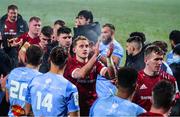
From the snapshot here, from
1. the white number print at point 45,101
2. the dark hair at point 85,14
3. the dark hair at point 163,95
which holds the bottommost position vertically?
the white number print at point 45,101

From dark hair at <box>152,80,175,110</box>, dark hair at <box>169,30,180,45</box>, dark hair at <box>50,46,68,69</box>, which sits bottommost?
dark hair at <box>152,80,175,110</box>

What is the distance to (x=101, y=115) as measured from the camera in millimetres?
4633

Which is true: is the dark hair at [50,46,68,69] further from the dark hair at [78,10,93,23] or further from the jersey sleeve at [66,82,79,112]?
the dark hair at [78,10,93,23]

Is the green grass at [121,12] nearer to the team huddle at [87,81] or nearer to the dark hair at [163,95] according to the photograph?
the team huddle at [87,81]

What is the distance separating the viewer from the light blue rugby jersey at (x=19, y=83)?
5664 mm

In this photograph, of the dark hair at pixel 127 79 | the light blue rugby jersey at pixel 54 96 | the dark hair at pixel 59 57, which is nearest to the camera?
the dark hair at pixel 127 79

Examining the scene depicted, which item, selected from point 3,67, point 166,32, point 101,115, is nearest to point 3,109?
point 3,67

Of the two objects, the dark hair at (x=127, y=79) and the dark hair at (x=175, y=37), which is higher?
the dark hair at (x=175, y=37)

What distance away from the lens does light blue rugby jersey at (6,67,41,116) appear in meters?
5.66

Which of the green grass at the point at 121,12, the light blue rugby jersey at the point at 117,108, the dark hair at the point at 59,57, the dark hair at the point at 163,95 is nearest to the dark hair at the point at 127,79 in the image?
the light blue rugby jersey at the point at 117,108

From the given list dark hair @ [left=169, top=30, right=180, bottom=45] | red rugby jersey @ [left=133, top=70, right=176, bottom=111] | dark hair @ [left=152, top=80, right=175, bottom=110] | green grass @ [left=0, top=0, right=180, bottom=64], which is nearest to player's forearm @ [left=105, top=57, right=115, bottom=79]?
red rugby jersey @ [left=133, top=70, right=176, bottom=111]

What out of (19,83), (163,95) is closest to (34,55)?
(19,83)

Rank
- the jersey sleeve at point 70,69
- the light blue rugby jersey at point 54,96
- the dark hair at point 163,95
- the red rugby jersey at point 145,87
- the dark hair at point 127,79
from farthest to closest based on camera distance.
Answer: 1. the jersey sleeve at point 70,69
2. the red rugby jersey at point 145,87
3. the light blue rugby jersey at point 54,96
4. the dark hair at point 127,79
5. the dark hair at point 163,95

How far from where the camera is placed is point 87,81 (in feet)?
21.1
